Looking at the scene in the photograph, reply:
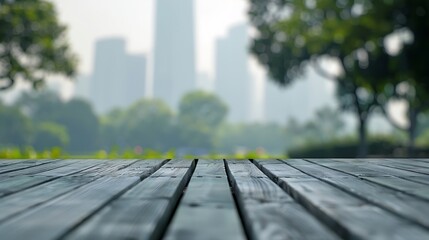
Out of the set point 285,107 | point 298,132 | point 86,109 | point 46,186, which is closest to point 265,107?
point 285,107

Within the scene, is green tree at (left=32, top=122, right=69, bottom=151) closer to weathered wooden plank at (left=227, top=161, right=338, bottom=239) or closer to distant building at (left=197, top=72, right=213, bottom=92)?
weathered wooden plank at (left=227, top=161, right=338, bottom=239)

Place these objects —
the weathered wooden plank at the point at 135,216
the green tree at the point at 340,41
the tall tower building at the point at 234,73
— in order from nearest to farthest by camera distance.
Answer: the weathered wooden plank at the point at 135,216 → the green tree at the point at 340,41 → the tall tower building at the point at 234,73

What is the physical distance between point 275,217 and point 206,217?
0.19 metres

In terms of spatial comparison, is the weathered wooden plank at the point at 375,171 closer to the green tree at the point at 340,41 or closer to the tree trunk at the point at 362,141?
the green tree at the point at 340,41

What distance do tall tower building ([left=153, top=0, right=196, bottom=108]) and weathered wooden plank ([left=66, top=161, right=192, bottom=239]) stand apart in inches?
6318

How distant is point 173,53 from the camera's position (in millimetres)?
183625

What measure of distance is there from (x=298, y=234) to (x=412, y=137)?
66.0 feet

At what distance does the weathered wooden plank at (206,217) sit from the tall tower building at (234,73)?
168993 mm

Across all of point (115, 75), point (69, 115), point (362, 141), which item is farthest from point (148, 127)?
point (115, 75)

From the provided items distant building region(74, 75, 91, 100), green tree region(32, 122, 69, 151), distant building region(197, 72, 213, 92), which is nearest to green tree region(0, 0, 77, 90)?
green tree region(32, 122, 69, 151)

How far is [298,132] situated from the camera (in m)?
74.4

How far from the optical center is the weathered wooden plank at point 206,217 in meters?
1.10

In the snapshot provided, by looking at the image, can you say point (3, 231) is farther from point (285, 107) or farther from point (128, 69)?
point (128, 69)

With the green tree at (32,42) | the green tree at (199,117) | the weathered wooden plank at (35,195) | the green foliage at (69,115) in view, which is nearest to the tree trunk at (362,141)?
the green tree at (32,42)
